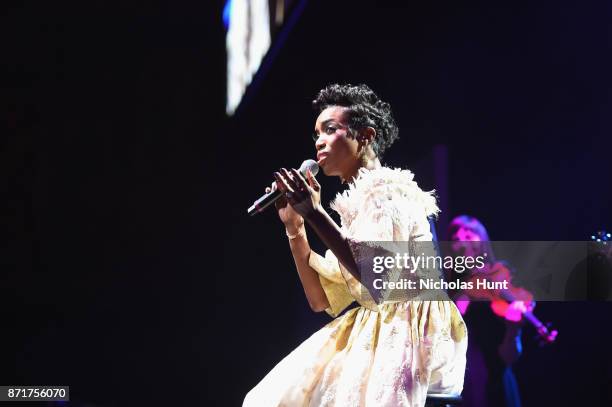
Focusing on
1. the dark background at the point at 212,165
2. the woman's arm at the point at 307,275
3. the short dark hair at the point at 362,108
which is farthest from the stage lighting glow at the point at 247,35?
the woman's arm at the point at 307,275

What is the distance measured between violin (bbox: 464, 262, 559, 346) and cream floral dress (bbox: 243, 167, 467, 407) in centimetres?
149

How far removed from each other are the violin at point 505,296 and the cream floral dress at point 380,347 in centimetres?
149

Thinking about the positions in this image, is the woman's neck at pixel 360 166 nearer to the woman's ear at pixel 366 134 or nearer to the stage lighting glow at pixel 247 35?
the woman's ear at pixel 366 134

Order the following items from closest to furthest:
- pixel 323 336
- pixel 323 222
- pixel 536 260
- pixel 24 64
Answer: pixel 323 222 → pixel 323 336 → pixel 536 260 → pixel 24 64

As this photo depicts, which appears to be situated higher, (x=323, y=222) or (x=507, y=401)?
(x=323, y=222)

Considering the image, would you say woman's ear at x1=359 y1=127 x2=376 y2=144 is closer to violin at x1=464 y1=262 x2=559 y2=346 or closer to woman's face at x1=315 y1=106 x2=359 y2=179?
woman's face at x1=315 y1=106 x2=359 y2=179

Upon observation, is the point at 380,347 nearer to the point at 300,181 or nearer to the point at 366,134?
the point at 300,181

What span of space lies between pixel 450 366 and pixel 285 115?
1.99 metres

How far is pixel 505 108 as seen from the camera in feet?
10.3

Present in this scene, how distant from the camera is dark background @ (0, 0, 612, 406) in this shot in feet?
9.95

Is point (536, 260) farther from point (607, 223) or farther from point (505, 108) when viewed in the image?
point (505, 108)

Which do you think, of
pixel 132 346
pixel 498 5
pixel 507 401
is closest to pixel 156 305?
pixel 132 346

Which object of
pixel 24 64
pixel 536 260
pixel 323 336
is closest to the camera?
pixel 323 336

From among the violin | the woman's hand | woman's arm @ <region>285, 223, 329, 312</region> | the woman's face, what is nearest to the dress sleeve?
woman's arm @ <region>285, 223, 329, 312</region>
